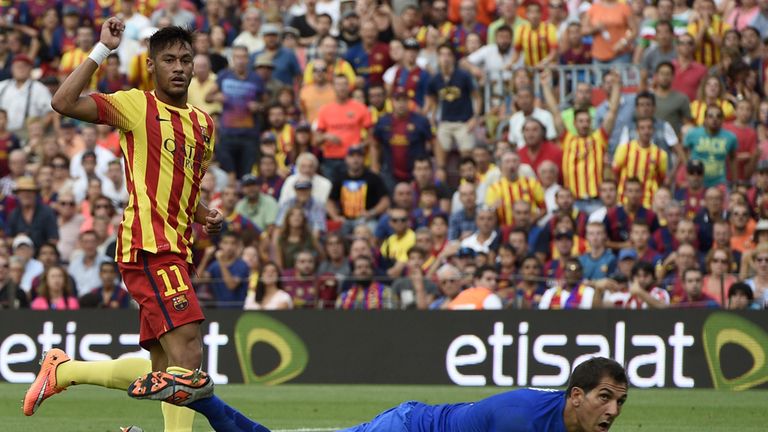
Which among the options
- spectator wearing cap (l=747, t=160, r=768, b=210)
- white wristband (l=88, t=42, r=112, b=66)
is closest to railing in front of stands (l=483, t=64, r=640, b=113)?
spectator wearing cap (l=747, t=160, r=768, b=210)

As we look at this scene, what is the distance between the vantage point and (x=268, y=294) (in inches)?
643

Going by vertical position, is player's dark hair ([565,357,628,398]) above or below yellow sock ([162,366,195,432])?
above

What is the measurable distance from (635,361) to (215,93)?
25.5ft

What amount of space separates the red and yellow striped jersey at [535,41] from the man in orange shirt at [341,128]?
7.86 feet

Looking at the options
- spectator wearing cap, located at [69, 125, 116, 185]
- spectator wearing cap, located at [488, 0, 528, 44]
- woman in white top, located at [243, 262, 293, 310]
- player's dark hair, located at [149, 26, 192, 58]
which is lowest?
woman in white top, located at [243, 262, 293, 310]

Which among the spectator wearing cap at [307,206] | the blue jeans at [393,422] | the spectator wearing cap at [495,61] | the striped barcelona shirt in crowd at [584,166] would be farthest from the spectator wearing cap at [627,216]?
the blue jeans at [393,422]

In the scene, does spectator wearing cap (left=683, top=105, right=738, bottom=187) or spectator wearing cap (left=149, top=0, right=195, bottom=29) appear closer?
spectator wearing cap (left=683, top=105, right=738, bottom=187)

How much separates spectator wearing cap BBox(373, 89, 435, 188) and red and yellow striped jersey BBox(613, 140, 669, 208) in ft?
9.26

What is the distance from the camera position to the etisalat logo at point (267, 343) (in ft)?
51.4

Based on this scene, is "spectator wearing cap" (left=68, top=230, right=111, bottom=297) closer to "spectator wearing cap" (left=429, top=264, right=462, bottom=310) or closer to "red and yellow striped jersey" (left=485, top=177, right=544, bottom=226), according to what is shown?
"spectator wearing cap" (left=429, top=264, right=462, bottom=310)

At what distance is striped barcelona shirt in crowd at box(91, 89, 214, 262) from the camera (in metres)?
7.64

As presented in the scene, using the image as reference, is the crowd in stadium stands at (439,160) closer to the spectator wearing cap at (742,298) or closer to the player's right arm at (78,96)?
the spectator wearing cap at (742,298)

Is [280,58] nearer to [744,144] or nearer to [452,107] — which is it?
[452,107]

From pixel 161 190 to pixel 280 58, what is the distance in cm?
1309
